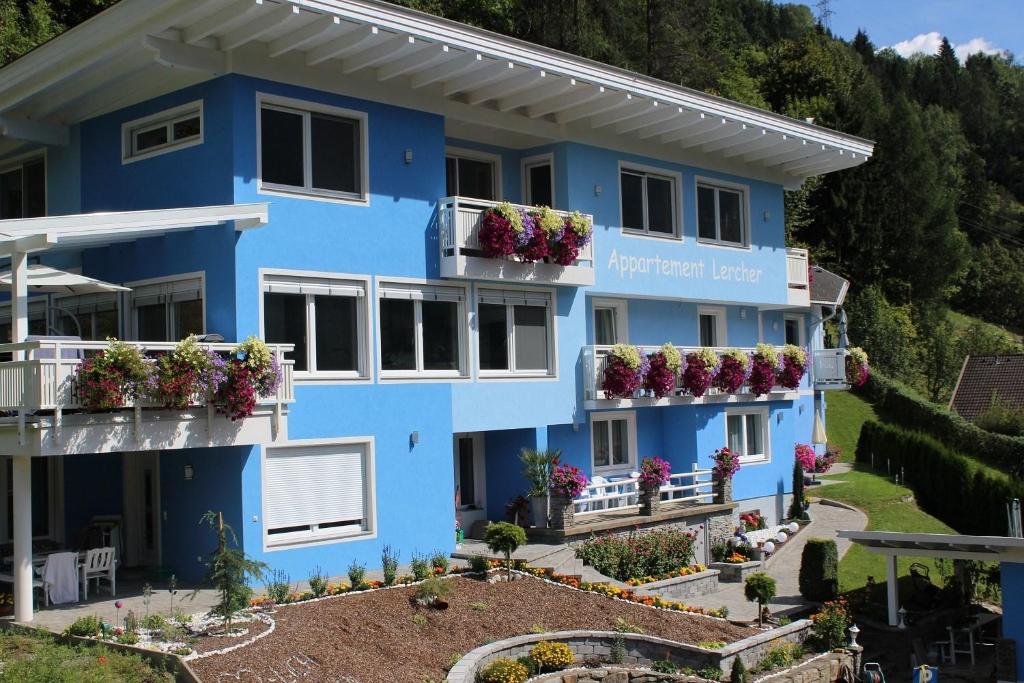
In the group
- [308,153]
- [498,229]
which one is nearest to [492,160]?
[498,229]

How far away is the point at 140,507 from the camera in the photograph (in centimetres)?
1962

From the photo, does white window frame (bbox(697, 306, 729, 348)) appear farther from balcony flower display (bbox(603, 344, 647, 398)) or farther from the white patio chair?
the white patio chair

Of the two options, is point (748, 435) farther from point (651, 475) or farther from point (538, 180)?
point (538, 180)

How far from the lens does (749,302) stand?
29.2 m

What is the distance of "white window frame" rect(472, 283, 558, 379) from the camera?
21.6m

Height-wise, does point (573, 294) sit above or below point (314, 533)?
above

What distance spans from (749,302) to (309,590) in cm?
1623

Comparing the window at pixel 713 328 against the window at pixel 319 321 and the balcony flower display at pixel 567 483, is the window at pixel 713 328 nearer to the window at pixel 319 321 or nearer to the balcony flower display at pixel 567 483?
the balcony flower display at pixel 567 483

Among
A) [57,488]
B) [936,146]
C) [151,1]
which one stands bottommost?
[57,488]

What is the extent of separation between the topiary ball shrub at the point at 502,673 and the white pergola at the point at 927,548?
9065 mm

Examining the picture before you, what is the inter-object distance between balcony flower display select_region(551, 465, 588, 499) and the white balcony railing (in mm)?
252

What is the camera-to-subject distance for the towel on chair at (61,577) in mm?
15875

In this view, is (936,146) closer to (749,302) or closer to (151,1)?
(749,302)

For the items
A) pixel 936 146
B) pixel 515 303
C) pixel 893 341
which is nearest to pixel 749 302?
pixel 515 303
